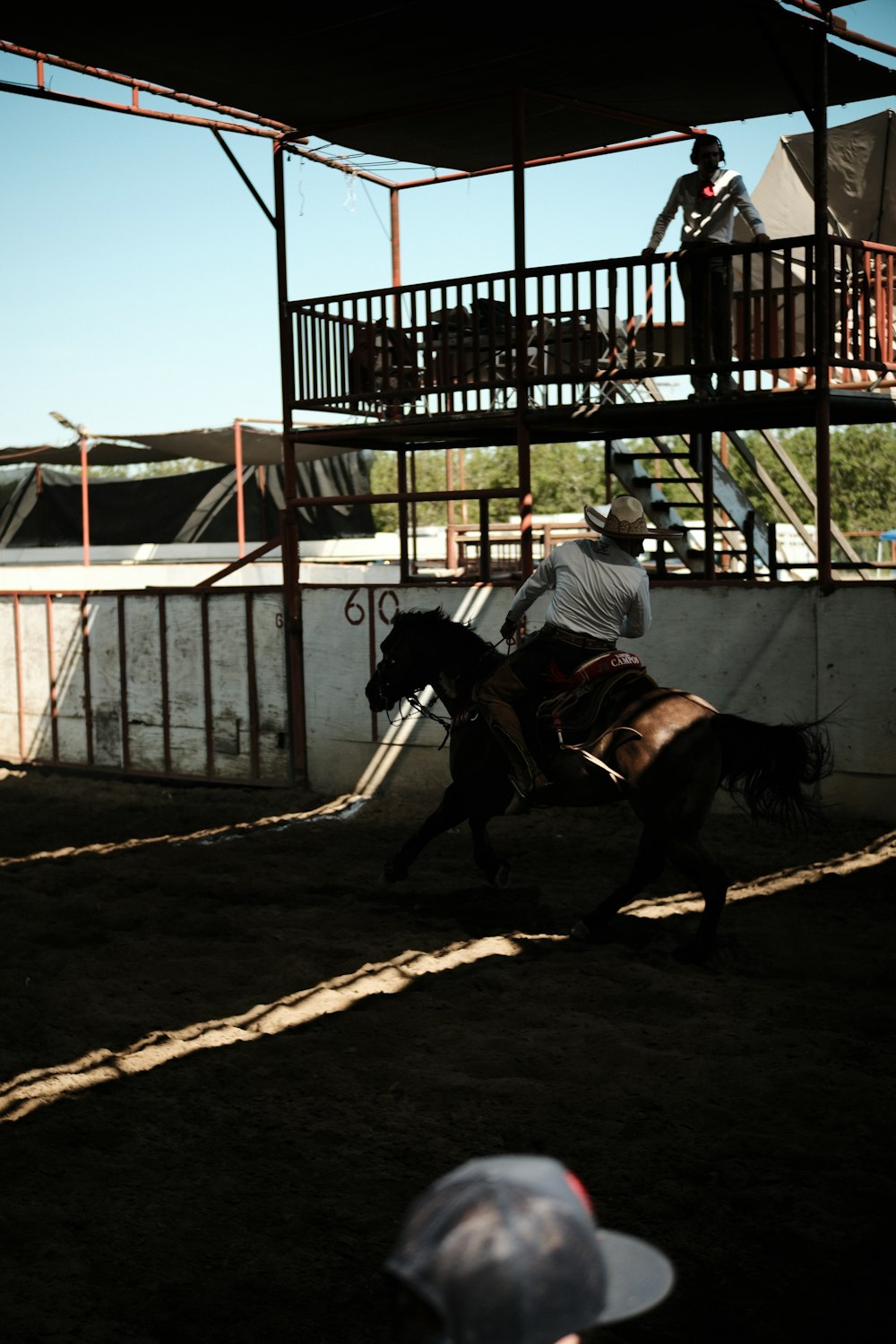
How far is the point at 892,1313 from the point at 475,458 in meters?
82.4

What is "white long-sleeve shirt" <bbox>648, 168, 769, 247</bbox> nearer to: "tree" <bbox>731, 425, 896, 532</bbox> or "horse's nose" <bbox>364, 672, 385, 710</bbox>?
"horse's nose" <bbox>364, 672, 385, 710</bbox>

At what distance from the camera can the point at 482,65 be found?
10.4 m

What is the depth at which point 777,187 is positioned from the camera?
1544 centimetres

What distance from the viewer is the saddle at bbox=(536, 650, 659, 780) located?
22.2 feet

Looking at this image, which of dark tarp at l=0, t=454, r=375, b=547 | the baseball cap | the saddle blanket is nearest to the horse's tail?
the saddle blanket

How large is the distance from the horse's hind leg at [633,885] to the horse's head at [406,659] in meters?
1.87

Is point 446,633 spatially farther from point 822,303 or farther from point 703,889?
point 822,303

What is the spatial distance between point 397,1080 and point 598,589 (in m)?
3.13

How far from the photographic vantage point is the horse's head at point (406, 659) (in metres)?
8.02

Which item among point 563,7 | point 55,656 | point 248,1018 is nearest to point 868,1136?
point 248,1018

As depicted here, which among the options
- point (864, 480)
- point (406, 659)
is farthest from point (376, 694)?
point (864, 480)

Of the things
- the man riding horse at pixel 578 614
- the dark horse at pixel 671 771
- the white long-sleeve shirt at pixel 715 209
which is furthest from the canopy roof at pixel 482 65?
the dark horse at pixel 671 771

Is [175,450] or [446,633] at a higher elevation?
[175,450]

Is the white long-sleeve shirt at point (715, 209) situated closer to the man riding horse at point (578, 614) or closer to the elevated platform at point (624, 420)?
the elevated platform at point (624, 420)
